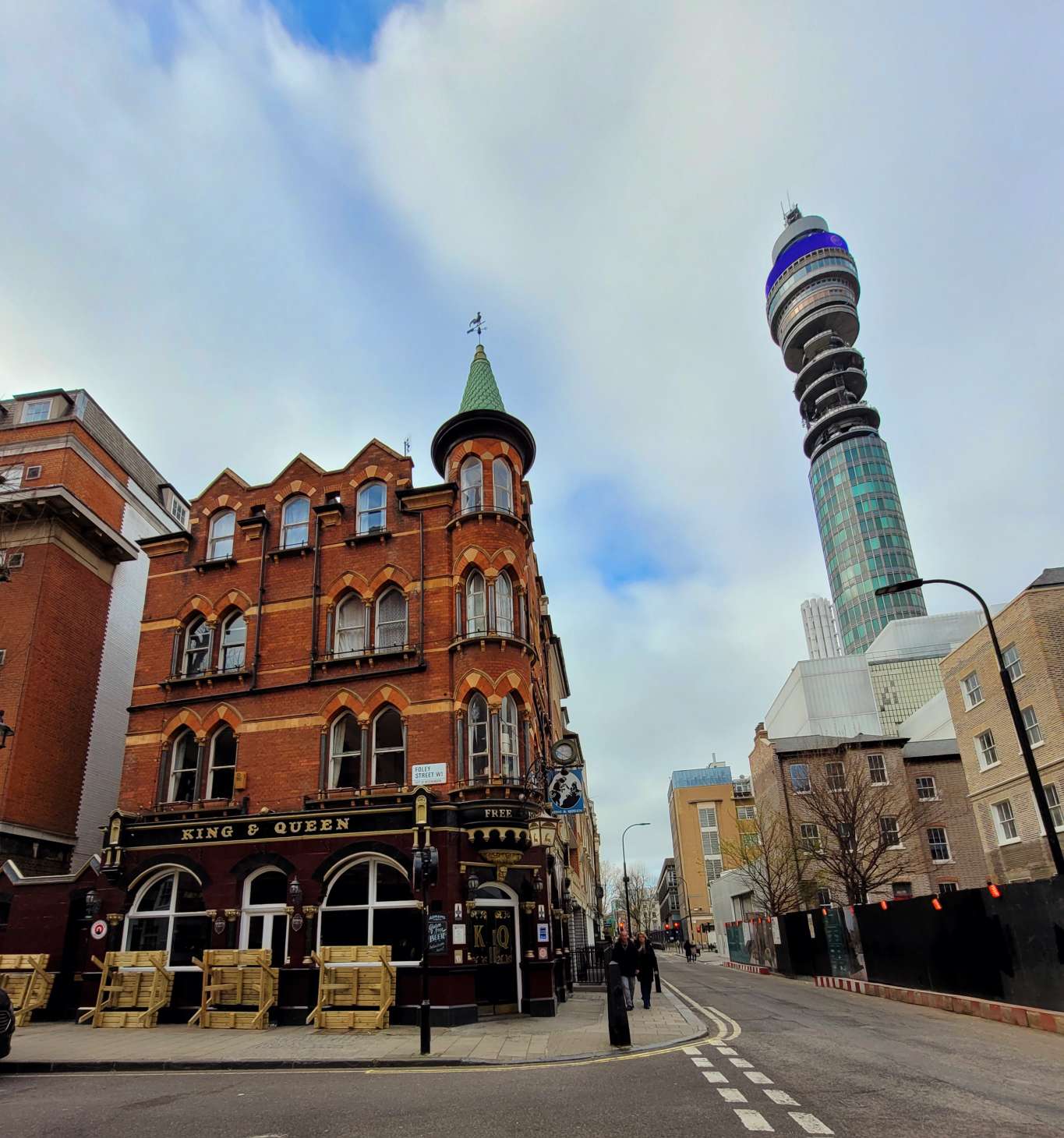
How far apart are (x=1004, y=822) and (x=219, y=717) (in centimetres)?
3017

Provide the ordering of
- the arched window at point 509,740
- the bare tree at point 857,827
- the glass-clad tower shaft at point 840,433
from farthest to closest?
the glass-clad tower shaft at point 840,433, the bare tree at point 857,827, the arched window at point 509,740

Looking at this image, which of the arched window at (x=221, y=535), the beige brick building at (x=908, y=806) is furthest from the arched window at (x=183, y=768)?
the beige brick building at (x=908, y=806)

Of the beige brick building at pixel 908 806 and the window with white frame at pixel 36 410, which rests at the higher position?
the window with white frame at pixel 36 410

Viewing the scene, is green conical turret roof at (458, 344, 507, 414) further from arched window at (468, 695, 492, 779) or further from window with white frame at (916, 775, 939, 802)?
window with white frame at (916, 775, 939, 802)

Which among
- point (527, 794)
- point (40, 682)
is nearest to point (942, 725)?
point (527, 794)

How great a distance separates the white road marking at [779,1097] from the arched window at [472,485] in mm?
15655

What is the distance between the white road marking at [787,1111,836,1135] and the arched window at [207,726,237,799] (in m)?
17.2

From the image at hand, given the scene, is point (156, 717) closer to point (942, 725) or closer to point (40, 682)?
point (40, 682)

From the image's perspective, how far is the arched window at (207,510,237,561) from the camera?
24500 mm

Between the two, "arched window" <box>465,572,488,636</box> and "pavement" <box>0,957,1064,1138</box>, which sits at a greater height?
"arched window" <box>465,572,488,636</box>

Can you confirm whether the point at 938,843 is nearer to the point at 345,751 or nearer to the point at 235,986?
the point at 345,751

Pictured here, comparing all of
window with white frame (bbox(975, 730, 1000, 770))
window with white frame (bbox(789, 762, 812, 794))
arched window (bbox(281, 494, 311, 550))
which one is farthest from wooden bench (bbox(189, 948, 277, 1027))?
window with white frame (bbox(789, 762, 812, 794))

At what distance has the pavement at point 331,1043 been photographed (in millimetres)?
12531

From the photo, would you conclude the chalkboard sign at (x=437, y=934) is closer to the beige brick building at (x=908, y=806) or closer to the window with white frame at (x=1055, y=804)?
the window with white frame at (x=1055, y=804)
